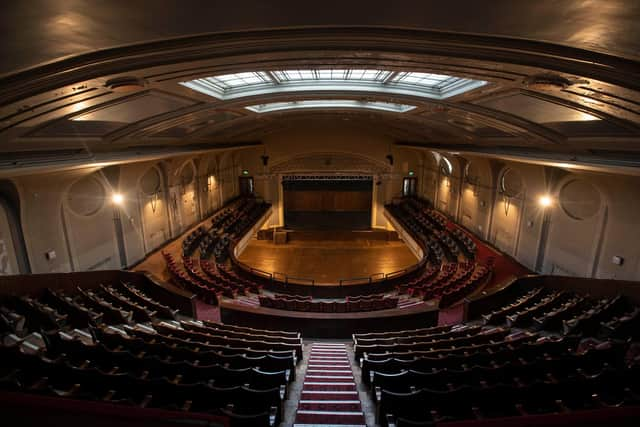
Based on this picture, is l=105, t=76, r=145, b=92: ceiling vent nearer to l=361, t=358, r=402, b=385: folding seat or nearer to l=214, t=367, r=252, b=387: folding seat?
l=214, t=367, r=252, b=387: folding seat

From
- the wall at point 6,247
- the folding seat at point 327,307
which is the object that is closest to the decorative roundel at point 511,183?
the folding seat at point 327,307

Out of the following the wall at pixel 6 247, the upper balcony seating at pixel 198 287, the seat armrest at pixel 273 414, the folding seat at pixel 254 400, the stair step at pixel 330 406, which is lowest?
the upper balcony seating at pixel 198 287

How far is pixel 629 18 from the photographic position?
8.35 feet

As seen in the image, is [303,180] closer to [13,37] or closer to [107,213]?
[107,213]

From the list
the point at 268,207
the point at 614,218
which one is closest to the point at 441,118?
the point at 614,218

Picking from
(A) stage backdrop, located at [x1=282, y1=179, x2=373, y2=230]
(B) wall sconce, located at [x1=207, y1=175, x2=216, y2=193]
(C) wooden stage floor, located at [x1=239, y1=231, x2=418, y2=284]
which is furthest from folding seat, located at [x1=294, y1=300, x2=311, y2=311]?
(A) stage backdrop, located at [x1=282, y1=179, x2=373, y2=230]

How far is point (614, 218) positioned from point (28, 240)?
60.2ft

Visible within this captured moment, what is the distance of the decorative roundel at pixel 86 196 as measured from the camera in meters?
11.0

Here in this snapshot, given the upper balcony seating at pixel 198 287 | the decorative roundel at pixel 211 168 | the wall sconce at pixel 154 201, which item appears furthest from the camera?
the decorative roundel at pixel 211 168

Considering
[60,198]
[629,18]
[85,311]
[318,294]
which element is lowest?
[318,294]

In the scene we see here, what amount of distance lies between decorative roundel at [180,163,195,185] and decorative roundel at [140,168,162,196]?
222cm

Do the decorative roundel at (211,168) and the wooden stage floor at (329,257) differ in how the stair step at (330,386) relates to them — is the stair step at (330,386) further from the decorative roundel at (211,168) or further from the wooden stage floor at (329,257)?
the decorative roundel at (211,168)

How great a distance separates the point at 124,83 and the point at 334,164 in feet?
64.1

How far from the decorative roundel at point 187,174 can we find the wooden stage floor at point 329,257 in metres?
5.61
